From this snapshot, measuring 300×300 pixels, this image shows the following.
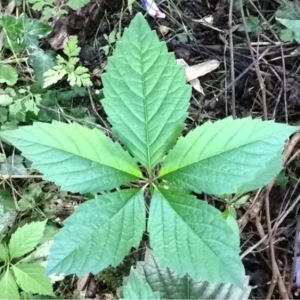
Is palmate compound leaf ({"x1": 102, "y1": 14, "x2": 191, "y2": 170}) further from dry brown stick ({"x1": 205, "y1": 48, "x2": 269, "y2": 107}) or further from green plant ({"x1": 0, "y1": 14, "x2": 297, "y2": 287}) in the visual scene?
dry brown stick ({"x1": 205, "y1": 48, "x2": 269, "y2": 107})

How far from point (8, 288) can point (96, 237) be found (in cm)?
52

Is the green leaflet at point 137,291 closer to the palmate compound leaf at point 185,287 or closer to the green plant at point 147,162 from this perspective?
the green plant at point 147,162

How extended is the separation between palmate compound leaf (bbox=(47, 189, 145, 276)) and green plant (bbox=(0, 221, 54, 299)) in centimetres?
44

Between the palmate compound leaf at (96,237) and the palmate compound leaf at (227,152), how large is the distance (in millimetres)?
154

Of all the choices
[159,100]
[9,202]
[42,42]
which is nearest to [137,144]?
[159,100]

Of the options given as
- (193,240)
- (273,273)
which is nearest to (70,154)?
(193,240)

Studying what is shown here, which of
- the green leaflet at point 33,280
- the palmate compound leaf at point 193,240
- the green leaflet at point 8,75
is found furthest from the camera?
the green leaflet at point 8,75

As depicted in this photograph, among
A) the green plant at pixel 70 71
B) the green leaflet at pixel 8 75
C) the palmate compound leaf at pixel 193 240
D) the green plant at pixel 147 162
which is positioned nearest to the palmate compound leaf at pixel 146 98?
the green plant at pixel 147 162

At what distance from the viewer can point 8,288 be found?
163cm

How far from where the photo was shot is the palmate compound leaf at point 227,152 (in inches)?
48.4

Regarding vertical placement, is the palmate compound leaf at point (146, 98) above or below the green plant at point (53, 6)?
below

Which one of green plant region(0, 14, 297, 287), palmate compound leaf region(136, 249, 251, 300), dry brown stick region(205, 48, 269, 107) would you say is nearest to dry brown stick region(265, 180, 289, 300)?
palmate compound leaf region(136, 249, 251, 300)

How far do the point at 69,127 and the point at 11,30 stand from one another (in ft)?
2.82

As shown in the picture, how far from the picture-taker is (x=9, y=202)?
1.90 meters
